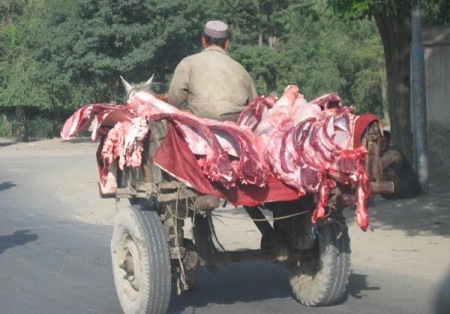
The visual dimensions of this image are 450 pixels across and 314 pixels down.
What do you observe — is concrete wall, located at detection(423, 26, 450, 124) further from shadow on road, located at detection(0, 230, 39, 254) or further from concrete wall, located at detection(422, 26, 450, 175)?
shadow on road, located at detection(0, 230, 39, 254)

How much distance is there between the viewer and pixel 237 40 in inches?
1704

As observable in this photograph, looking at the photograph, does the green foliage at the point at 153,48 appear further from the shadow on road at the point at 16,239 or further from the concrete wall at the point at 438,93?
the shadow on road at the point at 16,239

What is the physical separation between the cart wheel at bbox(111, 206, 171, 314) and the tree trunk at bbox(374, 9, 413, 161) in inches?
346

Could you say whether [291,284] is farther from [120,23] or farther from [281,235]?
[120,23]

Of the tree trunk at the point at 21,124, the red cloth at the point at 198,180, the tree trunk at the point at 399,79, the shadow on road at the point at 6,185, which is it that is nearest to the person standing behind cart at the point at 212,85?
the red cloth at the point at 198,180

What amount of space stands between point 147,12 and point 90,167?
1296 centimetres

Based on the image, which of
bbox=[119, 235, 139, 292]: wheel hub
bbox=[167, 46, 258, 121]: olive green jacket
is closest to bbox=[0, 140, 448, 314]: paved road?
bbox=[119, 235, 139, 292]: wheel hub

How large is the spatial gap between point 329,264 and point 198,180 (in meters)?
1.42

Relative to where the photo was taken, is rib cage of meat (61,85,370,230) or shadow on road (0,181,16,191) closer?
rib cage of meat (61,85,370,230)

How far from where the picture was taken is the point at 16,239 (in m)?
12.2

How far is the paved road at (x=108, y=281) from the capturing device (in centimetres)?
770

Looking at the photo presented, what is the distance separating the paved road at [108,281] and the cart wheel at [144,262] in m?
0.62

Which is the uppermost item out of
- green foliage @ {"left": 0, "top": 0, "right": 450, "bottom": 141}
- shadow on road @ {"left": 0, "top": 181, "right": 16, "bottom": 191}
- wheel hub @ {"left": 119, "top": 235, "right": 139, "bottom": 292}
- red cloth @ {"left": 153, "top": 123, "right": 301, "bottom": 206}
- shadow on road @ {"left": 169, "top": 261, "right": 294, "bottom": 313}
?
green foliage @ {"left": 0, "top": 0, "right": 450, "bottom": 141}

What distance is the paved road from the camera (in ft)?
25.3
